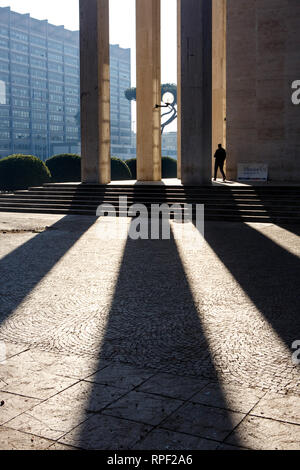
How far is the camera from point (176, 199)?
21.1m

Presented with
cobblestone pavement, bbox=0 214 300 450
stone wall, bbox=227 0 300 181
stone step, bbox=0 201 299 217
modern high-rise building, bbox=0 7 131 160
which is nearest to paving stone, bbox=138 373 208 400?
cobblestone pavement, bbox=0 214 300 450

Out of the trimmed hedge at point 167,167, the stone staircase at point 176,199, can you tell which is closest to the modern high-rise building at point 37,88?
the trimmed hedge at point 167,167

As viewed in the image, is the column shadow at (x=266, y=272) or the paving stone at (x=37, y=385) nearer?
the paving stone at (x=37, y=385)

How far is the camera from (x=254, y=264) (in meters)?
10.6

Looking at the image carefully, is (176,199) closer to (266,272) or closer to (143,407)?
(266,272)

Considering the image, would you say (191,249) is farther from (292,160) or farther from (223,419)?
(292,160)

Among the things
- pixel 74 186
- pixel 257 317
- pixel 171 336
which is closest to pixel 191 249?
pixel 257 317

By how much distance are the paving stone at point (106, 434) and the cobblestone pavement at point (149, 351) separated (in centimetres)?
1

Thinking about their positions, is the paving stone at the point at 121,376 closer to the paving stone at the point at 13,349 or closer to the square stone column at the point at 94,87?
the paving stone at the point at 13,349

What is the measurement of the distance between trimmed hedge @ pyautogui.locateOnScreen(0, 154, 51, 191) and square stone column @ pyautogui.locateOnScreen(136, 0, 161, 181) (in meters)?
6.22

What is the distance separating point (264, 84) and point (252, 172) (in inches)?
166

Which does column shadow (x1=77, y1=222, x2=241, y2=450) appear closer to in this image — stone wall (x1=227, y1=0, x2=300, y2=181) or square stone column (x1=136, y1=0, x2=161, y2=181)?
stone wall (x1=227, y1=0, x2=300, y2=181)

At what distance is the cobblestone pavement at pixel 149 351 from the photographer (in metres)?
3.95

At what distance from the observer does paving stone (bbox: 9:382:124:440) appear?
395 centimetres
